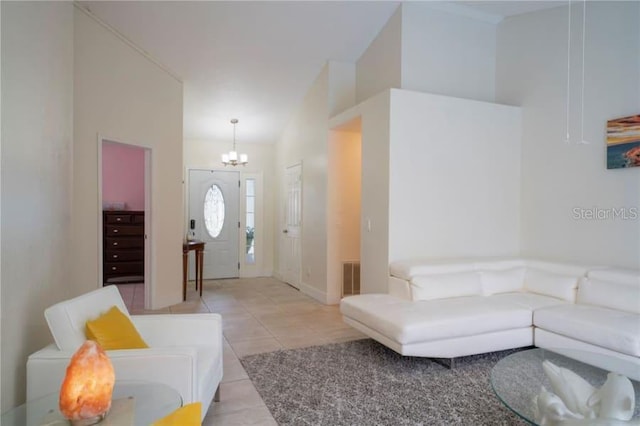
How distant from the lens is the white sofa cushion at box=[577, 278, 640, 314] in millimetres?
3100

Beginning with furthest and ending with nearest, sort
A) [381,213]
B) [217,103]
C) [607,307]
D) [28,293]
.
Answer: [217,103], [381,213], [607,307], [28,293]

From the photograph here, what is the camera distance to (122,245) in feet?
22.6

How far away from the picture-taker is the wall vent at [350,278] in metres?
5.44

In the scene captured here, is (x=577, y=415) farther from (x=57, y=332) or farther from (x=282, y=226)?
(x=282, y=226)

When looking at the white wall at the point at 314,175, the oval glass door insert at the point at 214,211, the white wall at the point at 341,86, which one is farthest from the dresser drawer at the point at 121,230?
the white wall at the point at 341,86

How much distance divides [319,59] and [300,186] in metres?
2.02

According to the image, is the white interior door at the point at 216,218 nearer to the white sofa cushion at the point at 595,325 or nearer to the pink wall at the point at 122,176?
the pink wall at the point at 122,176

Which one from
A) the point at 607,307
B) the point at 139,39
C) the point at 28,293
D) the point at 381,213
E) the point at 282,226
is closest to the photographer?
the point at 28,293

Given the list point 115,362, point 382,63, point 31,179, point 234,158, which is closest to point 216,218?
point 234,158

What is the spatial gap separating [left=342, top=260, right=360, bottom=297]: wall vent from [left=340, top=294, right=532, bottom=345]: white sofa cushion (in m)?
1.82

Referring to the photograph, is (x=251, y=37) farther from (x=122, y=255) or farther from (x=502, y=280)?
(x=122, y=255)

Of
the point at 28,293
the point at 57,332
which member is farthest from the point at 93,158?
the point at 57,332

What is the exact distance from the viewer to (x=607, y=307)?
10.7 feet

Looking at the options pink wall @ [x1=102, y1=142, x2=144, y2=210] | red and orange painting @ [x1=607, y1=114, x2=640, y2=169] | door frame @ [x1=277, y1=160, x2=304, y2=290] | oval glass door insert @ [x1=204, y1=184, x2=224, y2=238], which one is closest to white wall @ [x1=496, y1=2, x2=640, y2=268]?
red and orange painting @ [x1=607, y1=114, x2=640, y2=169]
